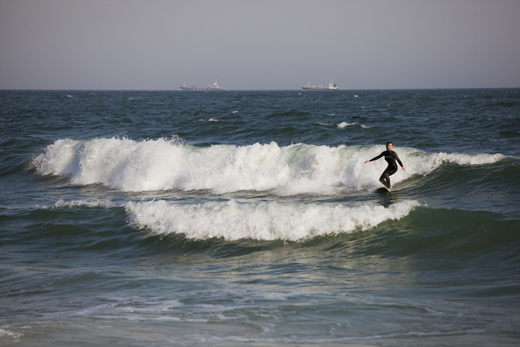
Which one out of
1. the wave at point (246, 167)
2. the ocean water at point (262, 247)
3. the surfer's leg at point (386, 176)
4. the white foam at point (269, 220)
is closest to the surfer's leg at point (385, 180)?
the surfer's leg at point (386, 176)

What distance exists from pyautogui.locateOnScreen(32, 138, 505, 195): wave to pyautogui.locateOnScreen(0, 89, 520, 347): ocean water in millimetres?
74

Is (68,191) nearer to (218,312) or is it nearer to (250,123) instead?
(218,312)

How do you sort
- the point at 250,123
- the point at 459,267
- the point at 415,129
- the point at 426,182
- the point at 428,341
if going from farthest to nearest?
the point at 250,123
the point at 415,129
the point at 426,182
the point at 459,267
the point at 428,341

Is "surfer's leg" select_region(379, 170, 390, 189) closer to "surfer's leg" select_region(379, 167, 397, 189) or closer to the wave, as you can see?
"surfer's leg" select_region(379, 167, 397, 189)

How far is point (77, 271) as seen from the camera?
891 cm

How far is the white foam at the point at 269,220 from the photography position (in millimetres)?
10906

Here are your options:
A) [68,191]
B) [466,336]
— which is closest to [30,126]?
[68,191]

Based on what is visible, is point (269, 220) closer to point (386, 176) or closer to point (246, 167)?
point (386, 176)

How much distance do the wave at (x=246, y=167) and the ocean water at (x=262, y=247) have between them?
7 cm

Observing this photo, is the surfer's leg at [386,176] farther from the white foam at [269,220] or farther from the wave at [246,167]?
the white foam at [269,220]

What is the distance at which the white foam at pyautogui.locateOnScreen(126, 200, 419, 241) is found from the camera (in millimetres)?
10906

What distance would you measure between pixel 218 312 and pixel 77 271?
3904mm

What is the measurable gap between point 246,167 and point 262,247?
791 cm

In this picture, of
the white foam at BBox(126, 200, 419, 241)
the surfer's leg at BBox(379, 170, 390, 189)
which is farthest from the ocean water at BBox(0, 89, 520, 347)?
the surfer's leg at BBox(379, 170, 390, 189)
